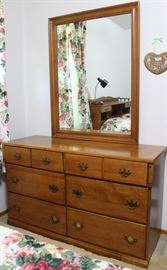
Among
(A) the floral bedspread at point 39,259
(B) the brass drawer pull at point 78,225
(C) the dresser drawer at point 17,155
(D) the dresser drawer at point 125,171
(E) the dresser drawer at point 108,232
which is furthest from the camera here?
(C) the dresser drawer at point 17,155

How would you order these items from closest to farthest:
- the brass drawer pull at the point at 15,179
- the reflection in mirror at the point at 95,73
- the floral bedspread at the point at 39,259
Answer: the floral bedspread at the point at 39,259
the reflection in mirror at the point at 95,73
the brass drawer pull at the point at 15,179

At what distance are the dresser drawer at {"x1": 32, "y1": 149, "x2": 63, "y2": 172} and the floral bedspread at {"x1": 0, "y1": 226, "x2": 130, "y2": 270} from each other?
98cm

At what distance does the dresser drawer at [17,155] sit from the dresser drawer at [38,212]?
338 millimetres

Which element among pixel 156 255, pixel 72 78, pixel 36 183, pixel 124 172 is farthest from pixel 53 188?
pixel 72 78

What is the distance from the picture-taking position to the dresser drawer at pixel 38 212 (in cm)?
231

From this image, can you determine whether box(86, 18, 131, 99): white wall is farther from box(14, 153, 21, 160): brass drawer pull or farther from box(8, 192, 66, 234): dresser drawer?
box(8, 192, 66, 234): dresser drawer

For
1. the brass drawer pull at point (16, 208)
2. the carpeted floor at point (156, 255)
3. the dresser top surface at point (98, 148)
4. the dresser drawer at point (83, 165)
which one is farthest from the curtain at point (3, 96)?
the carpeted floor at point (156, 255)

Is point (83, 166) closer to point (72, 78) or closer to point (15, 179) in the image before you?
point (15, 179)

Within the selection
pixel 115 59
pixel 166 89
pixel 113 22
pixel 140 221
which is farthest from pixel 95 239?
pixel 113 22

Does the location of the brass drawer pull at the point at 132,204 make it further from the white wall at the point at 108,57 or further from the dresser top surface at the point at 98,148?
the white wall at the point at 108,57

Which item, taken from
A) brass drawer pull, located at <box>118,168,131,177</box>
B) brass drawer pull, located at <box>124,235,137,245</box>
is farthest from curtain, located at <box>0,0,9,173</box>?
brass drawer pull, located at <box>124,235,137,245</box>

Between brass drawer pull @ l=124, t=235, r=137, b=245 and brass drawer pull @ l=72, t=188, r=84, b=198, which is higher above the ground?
brass drawer pull @ l=72, t=188, r=84, b=198

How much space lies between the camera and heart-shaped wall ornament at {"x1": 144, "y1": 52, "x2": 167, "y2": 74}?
2.14m

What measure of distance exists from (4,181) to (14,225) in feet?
1.54
